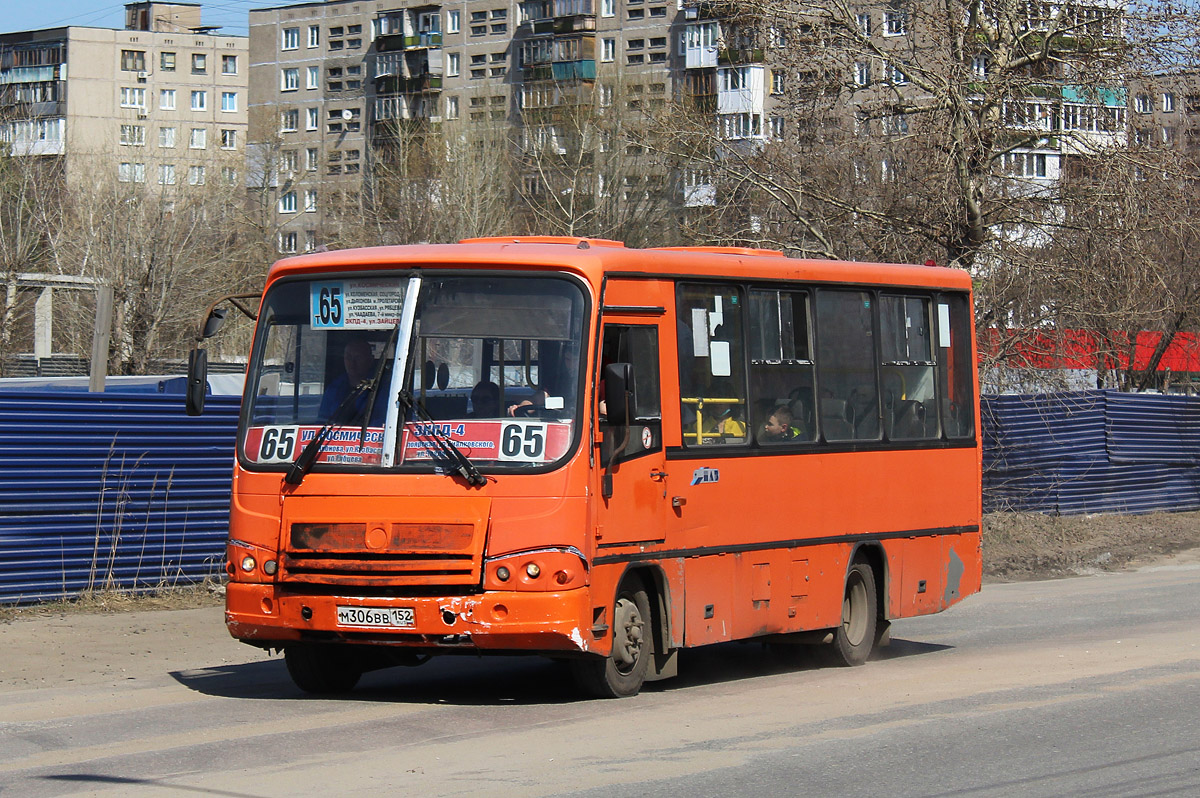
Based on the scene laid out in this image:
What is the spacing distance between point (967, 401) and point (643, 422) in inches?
185

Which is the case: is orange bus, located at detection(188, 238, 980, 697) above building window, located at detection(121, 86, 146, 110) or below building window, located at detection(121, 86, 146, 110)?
below

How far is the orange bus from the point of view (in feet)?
31.3

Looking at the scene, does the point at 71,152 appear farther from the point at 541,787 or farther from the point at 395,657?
the point at 541,787

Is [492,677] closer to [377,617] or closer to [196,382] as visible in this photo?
[377,617]

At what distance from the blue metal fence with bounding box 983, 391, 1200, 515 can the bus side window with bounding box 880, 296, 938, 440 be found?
10962 mm

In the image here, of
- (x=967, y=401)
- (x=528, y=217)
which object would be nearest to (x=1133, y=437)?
(x=967, y=401)

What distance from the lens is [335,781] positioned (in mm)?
7512

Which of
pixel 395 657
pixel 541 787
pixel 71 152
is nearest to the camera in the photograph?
pixel 541 787

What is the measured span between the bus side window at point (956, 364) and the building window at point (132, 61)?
109759 millimetres

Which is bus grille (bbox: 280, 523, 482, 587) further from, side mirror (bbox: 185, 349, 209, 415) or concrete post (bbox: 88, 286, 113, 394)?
concrete post (bbox: 88, 286, 113, 394)

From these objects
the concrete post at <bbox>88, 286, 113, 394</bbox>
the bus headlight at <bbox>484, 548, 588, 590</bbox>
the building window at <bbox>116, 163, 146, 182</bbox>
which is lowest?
the bus headlight at <bbox>484, 548, 588, 590</bbox>

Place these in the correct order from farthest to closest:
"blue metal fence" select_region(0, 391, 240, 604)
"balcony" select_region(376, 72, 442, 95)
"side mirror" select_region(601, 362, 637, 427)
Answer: "balcony" select_region(376, 72, 442, 95), "blue metal fence" select_region(0, 391, 240, 604), "side mirror" select_region(601, 362, 637, 427)

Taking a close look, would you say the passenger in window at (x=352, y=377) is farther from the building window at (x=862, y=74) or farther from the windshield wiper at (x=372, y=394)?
the building window at (x=862, y=74)

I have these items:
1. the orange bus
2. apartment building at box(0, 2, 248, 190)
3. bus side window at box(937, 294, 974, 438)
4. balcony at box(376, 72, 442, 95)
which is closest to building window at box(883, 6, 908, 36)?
bus side window at box(937, 294, 974, 438)
